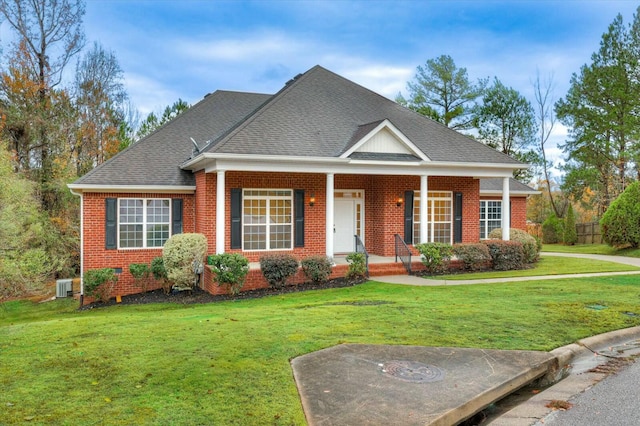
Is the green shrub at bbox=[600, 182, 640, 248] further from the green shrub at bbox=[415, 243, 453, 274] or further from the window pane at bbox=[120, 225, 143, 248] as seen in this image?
the window pane at bbox=[120, 225, 143, 248]

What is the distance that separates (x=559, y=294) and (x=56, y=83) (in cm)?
2487

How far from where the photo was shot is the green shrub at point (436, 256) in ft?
51.1

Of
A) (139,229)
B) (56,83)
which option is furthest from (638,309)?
(56,83)

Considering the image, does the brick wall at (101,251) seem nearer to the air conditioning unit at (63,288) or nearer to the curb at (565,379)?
the air conditioning unit at (63,288)

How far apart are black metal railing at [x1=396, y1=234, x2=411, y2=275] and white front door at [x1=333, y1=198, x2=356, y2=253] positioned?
5.55 feet

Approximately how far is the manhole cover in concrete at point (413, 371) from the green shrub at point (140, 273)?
11438 mm

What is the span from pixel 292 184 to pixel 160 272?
5.10 meters

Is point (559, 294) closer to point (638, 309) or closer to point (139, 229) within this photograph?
point (638, 309)

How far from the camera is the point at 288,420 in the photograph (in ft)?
14.6

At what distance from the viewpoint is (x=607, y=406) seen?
5102mm

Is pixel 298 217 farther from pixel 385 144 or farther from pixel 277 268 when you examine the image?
pixel 385 144

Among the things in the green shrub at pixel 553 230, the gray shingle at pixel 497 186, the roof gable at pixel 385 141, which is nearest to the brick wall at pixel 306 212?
the roof gable at pixel 385 141

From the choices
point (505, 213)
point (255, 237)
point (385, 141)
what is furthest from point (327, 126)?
point (505, 213)

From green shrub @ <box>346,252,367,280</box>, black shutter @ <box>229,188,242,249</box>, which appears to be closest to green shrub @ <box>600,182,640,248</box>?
green shrub @ <box>346,252,367,280</box>
